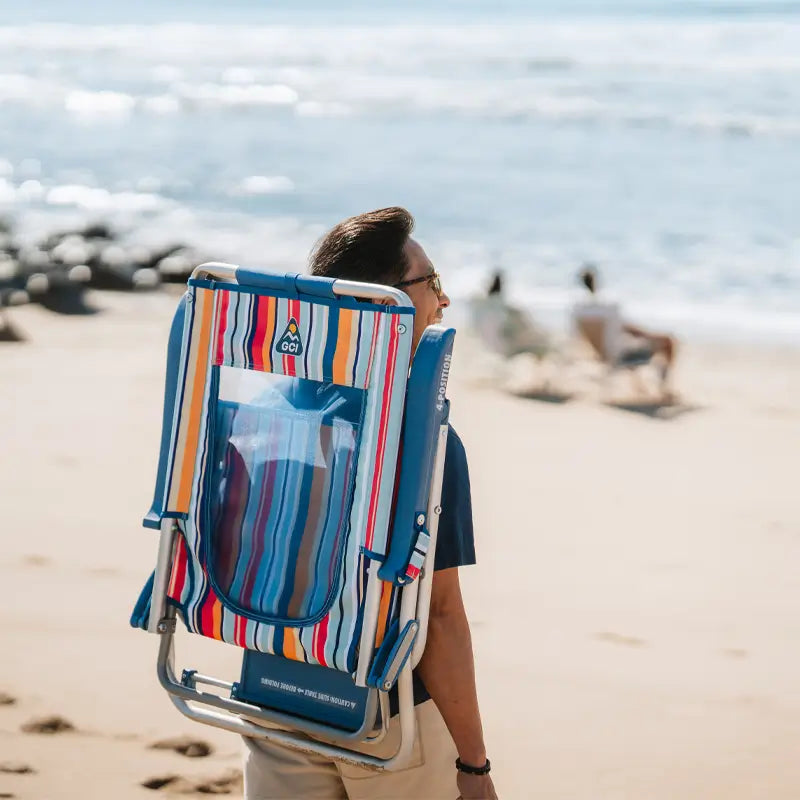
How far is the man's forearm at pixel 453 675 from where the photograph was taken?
213cm

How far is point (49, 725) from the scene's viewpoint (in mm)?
3848

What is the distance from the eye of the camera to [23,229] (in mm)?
18344

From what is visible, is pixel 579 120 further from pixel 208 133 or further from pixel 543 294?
pixel 543 294

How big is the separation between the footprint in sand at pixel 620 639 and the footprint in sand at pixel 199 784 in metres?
1.77

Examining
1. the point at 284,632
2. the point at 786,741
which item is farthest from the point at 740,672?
the point at 284,632

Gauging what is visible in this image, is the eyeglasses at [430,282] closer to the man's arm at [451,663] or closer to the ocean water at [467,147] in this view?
the man's arm at [451,663]

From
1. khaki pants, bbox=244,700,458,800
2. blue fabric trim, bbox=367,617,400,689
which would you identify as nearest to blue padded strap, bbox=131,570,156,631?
khaki pants, bbox=244,700,458,800

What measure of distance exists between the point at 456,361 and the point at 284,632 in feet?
27.7

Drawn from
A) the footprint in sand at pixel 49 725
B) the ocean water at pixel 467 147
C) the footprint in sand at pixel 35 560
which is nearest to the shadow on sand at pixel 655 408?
the ocean water at pixel 467 147

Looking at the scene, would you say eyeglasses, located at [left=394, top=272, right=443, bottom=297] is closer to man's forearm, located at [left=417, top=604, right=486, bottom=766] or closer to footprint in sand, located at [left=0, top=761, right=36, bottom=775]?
man's forearm, located at [left=417, top=604, right=486, bottom=766]

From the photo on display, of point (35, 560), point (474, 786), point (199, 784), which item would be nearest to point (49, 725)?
point (199, 784)

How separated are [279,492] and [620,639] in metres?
3.08

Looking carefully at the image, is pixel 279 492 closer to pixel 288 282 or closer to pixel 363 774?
pixel 288 282

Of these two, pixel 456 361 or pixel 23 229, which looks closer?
pixel 456 361
